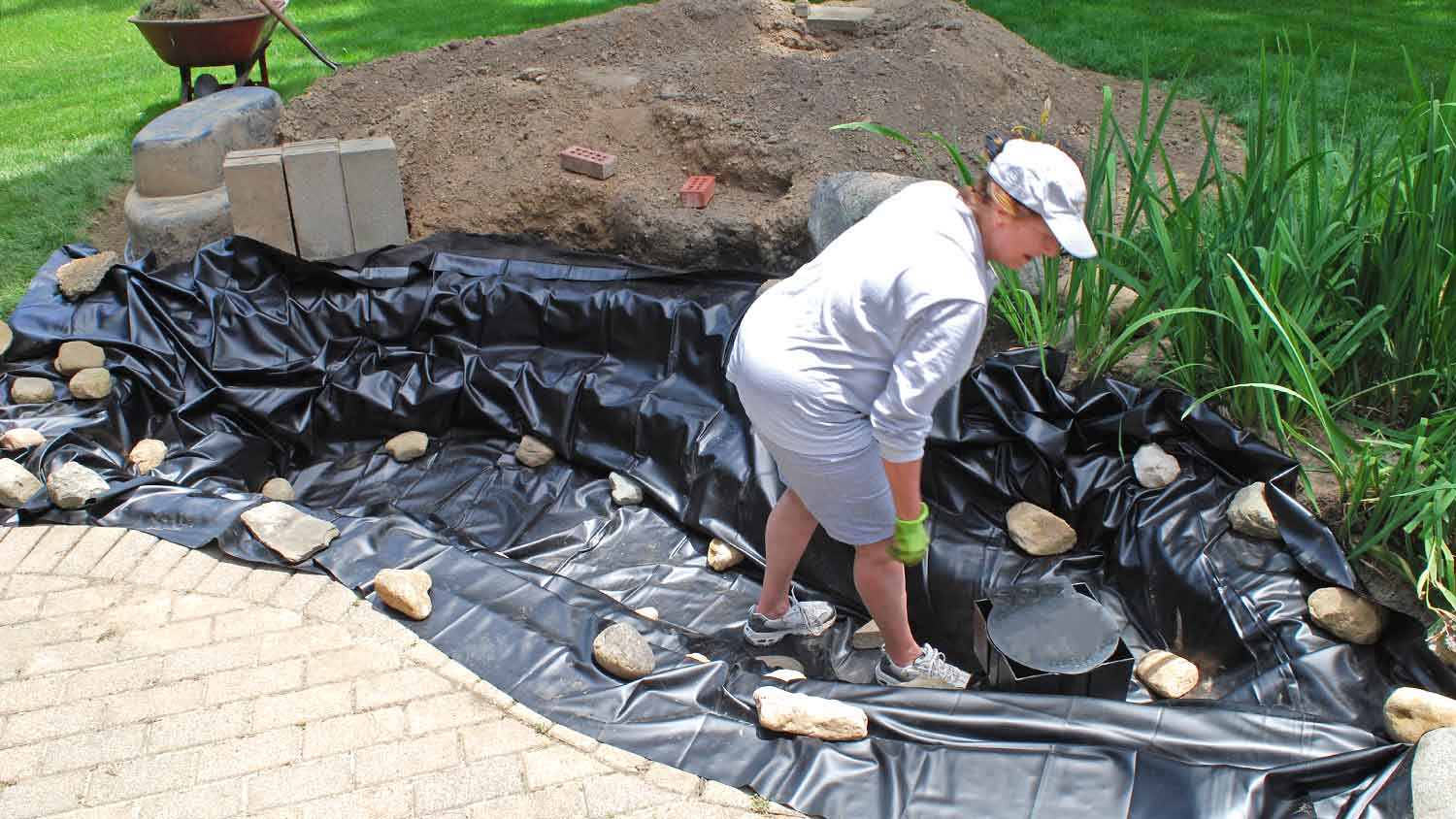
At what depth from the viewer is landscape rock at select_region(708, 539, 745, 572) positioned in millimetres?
3107

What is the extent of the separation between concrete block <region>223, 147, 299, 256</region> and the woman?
8.81ft

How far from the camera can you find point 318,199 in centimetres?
416

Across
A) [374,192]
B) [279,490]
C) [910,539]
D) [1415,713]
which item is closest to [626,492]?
[279,490]

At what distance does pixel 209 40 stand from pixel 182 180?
1573 millimetres

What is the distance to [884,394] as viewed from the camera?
1986 millimetres

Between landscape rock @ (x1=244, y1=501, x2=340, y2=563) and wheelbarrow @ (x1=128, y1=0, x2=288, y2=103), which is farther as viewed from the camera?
wheelbarrow @ (x1=128, y1=0, x2=288, y2=103)

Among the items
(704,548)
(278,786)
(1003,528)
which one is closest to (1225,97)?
(1003,528)

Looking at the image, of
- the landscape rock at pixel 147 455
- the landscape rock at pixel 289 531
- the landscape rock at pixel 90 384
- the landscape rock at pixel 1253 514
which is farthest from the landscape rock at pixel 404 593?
the landscape rock at pixel 1253 514

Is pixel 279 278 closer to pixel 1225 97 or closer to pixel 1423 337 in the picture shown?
pixel 1423 337

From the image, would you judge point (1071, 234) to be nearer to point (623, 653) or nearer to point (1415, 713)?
point (1415, 713)

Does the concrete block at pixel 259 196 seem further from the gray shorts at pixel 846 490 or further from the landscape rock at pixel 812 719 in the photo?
the landscape rock at pixel 812 719

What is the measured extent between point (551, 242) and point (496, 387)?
0.79 metres

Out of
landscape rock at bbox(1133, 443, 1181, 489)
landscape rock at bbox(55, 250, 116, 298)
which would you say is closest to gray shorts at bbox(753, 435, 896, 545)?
landscape rock at bbox(1133, 443, 1181, 489)

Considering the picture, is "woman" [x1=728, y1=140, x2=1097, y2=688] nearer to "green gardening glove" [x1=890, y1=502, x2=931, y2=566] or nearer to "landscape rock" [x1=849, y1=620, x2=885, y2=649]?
"green gardening glove" [x1=890, y1=502, x2=931, y2=566]
